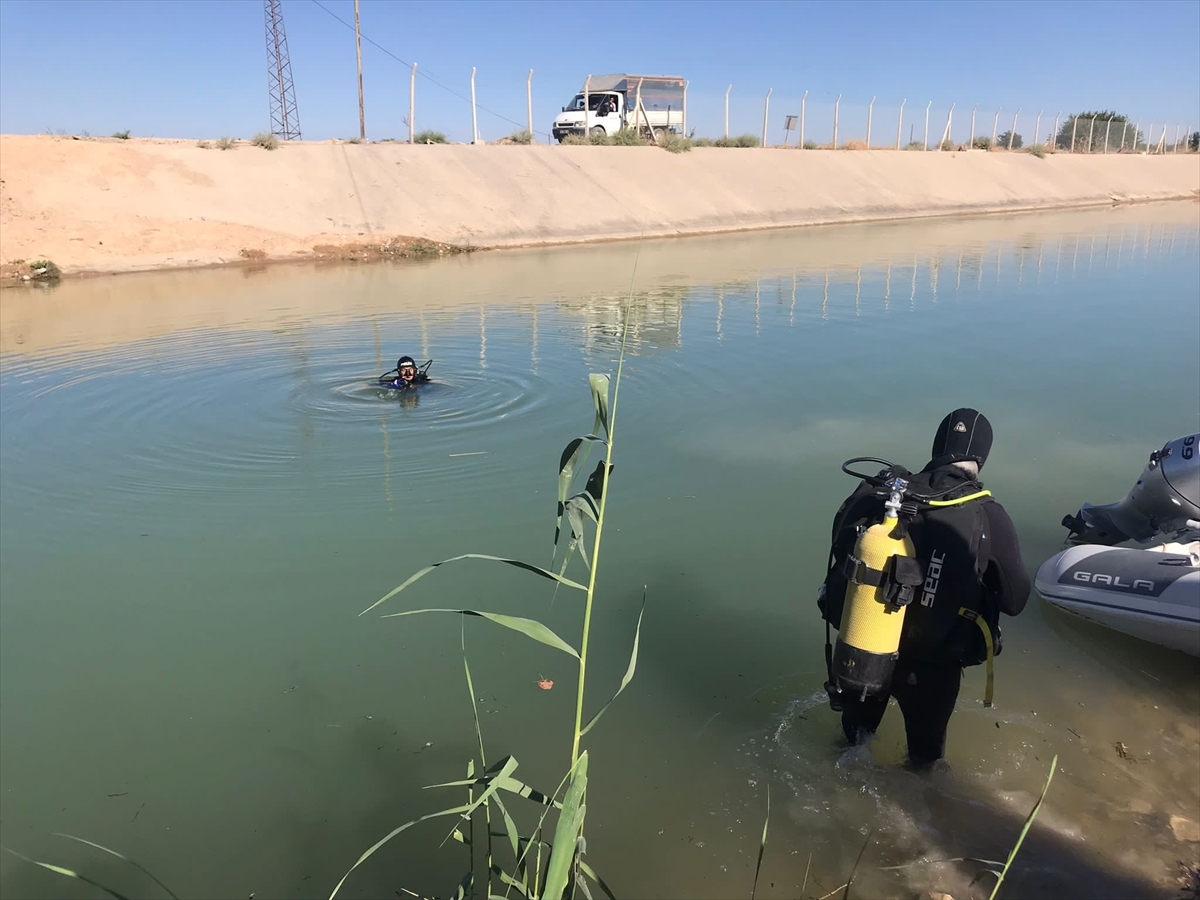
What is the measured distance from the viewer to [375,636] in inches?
196

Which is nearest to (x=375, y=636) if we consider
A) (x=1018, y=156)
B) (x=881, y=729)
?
(x=881, y=729)

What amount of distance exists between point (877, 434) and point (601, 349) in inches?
189

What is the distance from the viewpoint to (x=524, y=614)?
514cm

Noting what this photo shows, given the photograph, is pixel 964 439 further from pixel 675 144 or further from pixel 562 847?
pixel 675 144

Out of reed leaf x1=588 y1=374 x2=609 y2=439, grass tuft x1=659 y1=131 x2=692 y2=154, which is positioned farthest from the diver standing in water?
grass tuft x1=659 y1=131 x2=692 y2=154

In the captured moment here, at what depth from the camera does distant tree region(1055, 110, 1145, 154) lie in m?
60.1

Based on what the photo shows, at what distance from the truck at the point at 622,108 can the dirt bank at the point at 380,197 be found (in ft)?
11.2

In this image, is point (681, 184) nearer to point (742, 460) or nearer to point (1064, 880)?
point (742, 460)

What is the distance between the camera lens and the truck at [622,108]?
38250 mm

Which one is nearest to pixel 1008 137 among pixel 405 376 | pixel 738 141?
pixel 738 141

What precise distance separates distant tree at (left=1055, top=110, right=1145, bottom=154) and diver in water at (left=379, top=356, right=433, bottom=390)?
62.6 m

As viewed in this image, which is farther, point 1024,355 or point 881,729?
point 1024,355

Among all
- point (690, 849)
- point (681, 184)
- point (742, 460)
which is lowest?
point (690, 849)

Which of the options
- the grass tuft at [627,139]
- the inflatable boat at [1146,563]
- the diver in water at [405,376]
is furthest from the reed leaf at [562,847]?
the grass tuft at [627,139]
